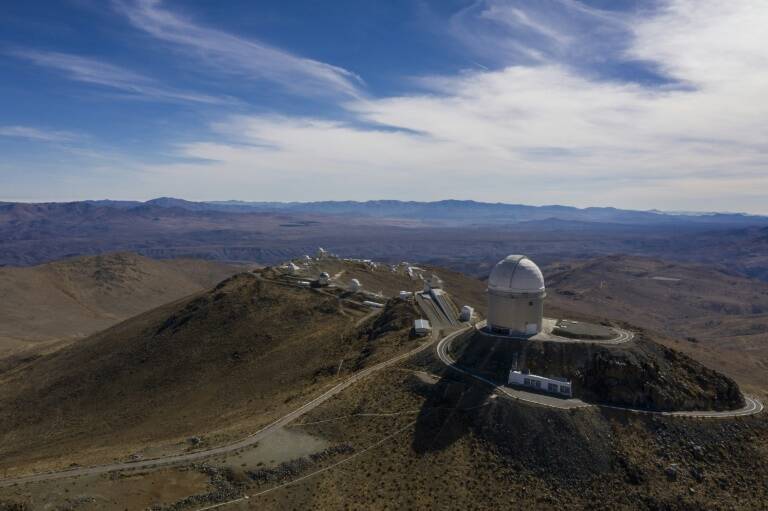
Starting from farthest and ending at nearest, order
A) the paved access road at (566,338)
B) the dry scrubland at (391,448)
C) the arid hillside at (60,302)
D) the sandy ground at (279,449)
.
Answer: the arid hillside at (60,302), the paved access road at (566,338), the sandy ground at (279,449), the dry scrubland at (391,448)

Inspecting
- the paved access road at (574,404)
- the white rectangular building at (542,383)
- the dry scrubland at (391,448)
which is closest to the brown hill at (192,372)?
the dry scrubland at (391,448)

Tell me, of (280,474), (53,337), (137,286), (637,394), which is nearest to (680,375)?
(637,394)

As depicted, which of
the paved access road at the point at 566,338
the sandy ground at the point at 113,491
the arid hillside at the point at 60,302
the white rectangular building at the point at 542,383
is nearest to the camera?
the sandy ground at the point at 113,491

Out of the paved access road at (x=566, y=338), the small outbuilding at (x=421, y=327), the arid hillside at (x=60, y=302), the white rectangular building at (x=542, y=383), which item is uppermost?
the paved access road at (x=566, y=338)

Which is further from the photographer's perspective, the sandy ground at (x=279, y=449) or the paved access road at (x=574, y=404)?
the paved access road at (x=574, y=404)

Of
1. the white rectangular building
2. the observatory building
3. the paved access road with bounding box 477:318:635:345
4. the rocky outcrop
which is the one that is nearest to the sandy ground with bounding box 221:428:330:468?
the rocky outcrop

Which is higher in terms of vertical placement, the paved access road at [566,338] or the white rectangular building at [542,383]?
the paved access road at [566,338]

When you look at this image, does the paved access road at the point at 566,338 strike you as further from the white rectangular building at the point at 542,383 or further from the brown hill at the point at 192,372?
the brown hill at the point at 192,372

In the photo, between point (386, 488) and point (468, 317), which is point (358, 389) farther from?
point (468, 317)
